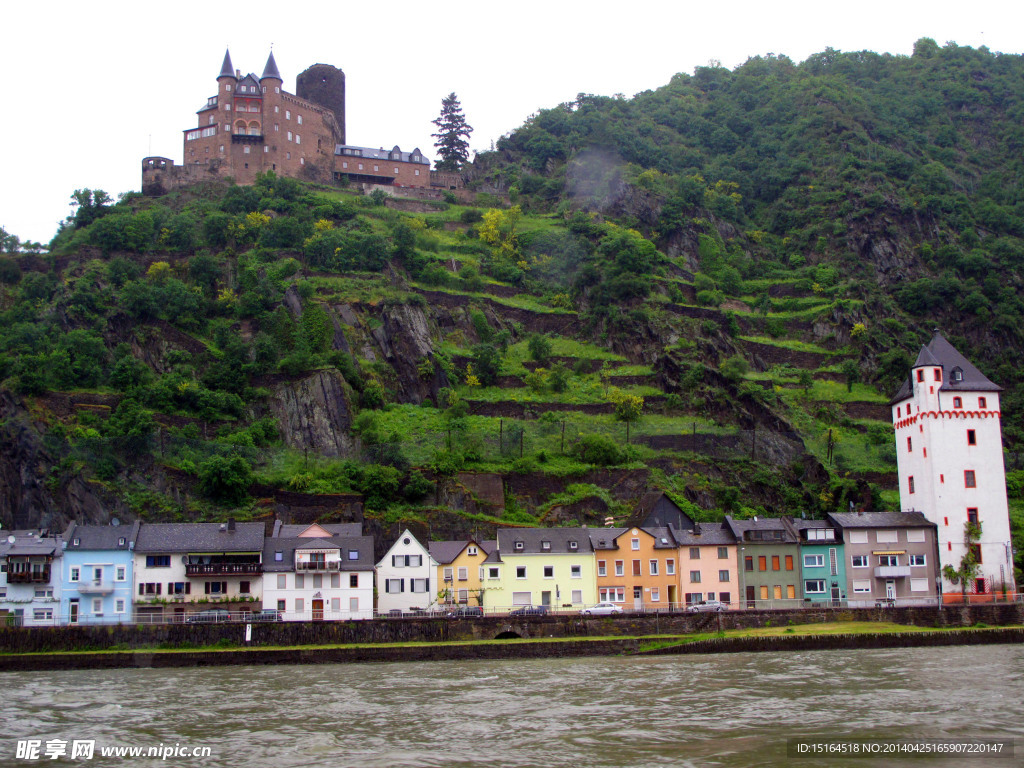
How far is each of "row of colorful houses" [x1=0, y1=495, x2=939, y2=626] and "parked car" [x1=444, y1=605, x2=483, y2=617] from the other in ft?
6.27

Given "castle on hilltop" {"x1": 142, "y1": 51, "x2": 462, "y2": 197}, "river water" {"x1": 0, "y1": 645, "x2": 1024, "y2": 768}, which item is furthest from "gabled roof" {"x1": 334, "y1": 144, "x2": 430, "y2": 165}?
"river water" {"x1": 0, "y1": 645, "x2": 1024, "y2": 768}

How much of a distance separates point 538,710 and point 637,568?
31.5 meters

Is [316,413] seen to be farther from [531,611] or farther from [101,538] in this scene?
[531,611]

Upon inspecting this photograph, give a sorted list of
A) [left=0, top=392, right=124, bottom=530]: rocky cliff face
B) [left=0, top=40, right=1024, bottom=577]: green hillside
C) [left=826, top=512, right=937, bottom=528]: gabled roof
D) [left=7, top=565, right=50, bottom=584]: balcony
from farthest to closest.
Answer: [left=0, top=40, right=1024, bottom=577]: green hillside → [left=0, top=392, right=124, bottom=530]: rocky cliff face → [left=826, top=512, right=937, bottom=528]: gabled roof → [left=7, top=565, right=50, bottom=584]: balcony

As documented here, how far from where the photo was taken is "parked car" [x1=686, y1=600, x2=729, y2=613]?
54.4 m

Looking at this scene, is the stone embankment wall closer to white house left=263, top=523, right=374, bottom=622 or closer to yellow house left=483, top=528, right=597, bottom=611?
white house left=263, top=523, right=374, bottom=622

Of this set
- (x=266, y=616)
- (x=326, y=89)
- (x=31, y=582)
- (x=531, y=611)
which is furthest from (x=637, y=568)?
(x=326, y=89)

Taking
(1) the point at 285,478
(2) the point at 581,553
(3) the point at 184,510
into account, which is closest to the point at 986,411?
(2) the point at 581,553

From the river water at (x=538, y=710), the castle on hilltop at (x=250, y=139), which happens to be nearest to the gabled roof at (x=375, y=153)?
the castle on hilltop at (x=250, y=139)

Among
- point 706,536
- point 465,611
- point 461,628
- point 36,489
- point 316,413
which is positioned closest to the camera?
point 461,628

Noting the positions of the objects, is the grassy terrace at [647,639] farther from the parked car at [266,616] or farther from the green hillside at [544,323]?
the green hillside at [544,323]

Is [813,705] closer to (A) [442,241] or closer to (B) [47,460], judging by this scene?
(B) [47,460]

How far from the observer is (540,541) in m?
62.2

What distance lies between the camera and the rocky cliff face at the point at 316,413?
7450cm
